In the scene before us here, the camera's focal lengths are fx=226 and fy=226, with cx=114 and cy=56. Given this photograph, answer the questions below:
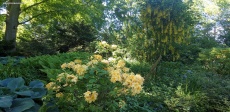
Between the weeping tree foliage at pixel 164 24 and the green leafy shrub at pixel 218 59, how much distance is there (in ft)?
6.74

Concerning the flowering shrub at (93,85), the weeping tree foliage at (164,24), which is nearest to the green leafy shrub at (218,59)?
the weeping tree foliage at (164,24)

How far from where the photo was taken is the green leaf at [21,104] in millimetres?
2269

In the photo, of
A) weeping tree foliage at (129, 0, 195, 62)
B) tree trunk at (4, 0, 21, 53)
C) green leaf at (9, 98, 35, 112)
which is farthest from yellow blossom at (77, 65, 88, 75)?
tree trunk at (4, 0, 21, 53)

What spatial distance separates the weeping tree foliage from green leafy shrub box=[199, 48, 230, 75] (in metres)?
2.05

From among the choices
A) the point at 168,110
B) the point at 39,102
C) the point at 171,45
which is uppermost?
the point at 171,45

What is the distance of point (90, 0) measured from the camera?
916 cm

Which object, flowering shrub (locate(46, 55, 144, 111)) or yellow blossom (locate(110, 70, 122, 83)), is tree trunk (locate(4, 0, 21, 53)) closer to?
flowering shrub (locate(46, 55, 144, 111))

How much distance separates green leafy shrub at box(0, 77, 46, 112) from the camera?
88.8 inches

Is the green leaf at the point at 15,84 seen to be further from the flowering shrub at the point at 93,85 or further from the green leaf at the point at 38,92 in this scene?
the flowering shrub at the point at 93,85

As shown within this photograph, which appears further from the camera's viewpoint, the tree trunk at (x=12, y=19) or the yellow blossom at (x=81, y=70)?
the tree trunk at (x=12, y=19)

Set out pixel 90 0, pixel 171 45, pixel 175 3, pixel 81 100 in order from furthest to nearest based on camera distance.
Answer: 1. pixel 90 0
2. pixel 171 45
3. pixel 175 3
4. pixel 81 100

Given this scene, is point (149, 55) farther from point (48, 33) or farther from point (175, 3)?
A: point (48, 33)

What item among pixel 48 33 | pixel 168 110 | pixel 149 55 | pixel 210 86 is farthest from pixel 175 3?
pixel 48 33

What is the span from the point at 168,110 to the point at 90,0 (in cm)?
668
